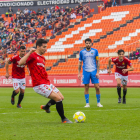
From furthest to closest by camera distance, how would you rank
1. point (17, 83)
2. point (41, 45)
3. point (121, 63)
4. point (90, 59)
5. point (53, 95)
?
point (121, 63), point (17, 83), point (90, 59), point (41, 45), point (53, 95)

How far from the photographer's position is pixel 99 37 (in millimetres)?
32219

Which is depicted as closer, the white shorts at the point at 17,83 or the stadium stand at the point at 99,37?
the white shorts at the point at 17,83

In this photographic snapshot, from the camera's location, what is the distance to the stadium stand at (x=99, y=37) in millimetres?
28888

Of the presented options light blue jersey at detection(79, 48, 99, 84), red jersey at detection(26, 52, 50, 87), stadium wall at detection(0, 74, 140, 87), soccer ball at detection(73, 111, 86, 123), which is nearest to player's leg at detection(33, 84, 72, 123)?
red jersey at detection(26, 52, 50, 87)

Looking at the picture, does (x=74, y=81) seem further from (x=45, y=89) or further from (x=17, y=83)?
(x=45, y=89)

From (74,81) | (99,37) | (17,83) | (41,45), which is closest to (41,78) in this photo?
(41,45)

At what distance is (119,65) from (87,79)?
1.99 metres

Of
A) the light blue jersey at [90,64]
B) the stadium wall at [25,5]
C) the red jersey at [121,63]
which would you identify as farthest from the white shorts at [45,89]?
the stadium wall at [25,5]

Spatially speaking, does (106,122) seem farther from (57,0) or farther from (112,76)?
(57,0)

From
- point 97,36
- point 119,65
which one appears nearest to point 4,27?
point 97,36

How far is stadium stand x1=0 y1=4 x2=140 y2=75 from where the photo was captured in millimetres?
28888

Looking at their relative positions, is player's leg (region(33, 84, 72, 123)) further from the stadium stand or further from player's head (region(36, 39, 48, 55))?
the stadium stand

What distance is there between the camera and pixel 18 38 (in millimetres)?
36906

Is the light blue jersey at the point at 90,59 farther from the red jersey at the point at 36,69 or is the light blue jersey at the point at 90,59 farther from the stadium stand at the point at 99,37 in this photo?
the stadium stand at the point at 99,37
